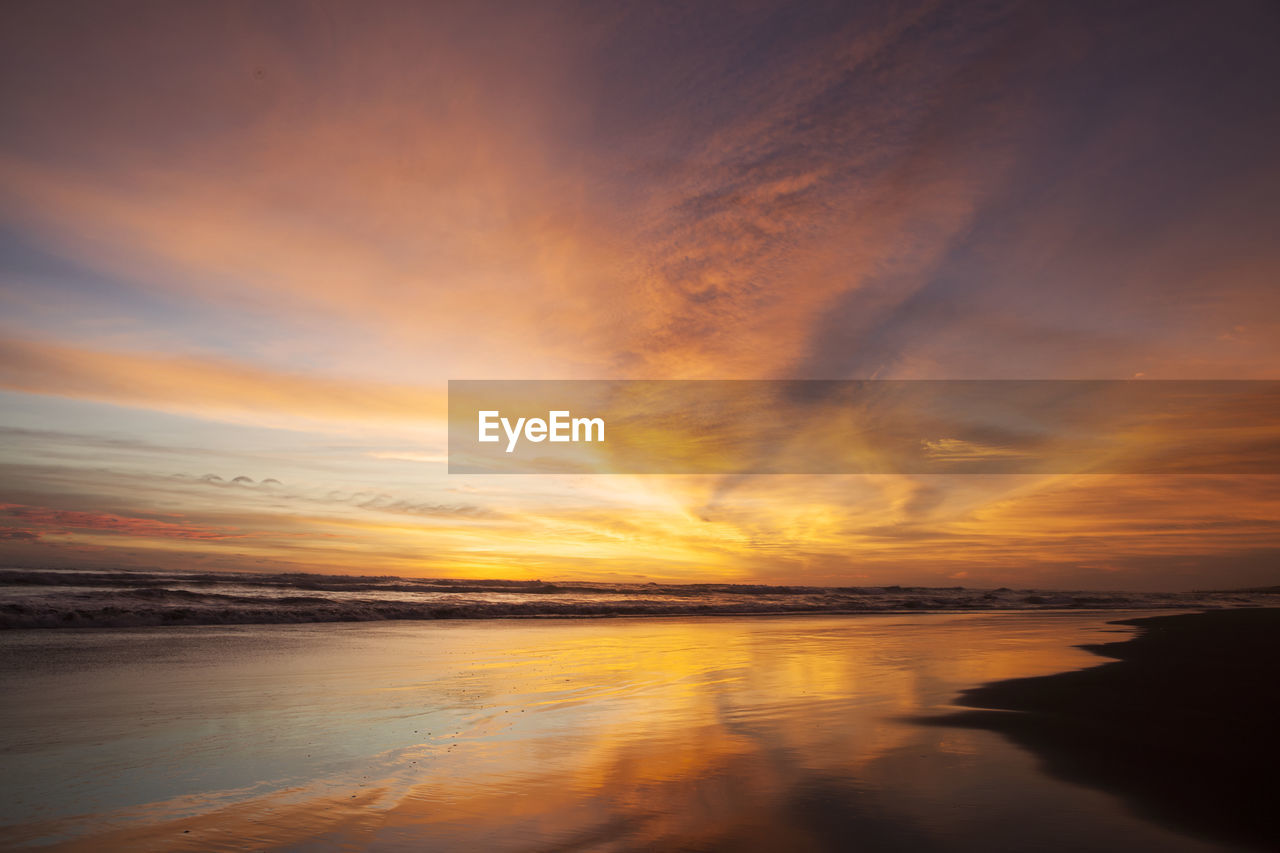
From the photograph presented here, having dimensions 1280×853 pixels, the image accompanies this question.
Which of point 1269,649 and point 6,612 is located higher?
point 6,612

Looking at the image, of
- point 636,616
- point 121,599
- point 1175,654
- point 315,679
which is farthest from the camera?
point 636,616

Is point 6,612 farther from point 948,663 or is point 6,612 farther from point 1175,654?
point 1175,654

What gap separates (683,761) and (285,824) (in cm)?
314

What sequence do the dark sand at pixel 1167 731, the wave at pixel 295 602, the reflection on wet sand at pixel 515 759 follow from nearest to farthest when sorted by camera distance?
the reflection on wet sand at pixel 515 759 → the dark sand at pixel 1167 731 → the wave at pixel 295 602

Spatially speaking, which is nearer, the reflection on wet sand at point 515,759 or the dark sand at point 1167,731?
the reflection on wet sand at point 515,759

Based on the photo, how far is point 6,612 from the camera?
59.3ft

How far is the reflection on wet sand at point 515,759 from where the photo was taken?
4.54 metres

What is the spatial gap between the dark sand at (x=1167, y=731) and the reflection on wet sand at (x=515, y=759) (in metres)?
0.45

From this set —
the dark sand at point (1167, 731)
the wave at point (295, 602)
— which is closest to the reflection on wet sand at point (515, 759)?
the dark sand at point (1167, 731)

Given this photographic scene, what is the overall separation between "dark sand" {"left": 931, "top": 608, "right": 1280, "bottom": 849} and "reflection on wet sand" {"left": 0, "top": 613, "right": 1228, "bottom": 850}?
0.45 m

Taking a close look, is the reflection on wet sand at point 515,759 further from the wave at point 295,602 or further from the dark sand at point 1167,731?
the wave at point 295,602

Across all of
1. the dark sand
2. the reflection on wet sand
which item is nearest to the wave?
the reflection on wet sand

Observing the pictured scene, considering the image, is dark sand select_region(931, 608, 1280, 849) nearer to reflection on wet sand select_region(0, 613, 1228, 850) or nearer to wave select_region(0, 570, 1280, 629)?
reflection on wet sand select_region(0, 613, 1228, 850)

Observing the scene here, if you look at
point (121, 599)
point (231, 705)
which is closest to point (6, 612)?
point (121, 599)
